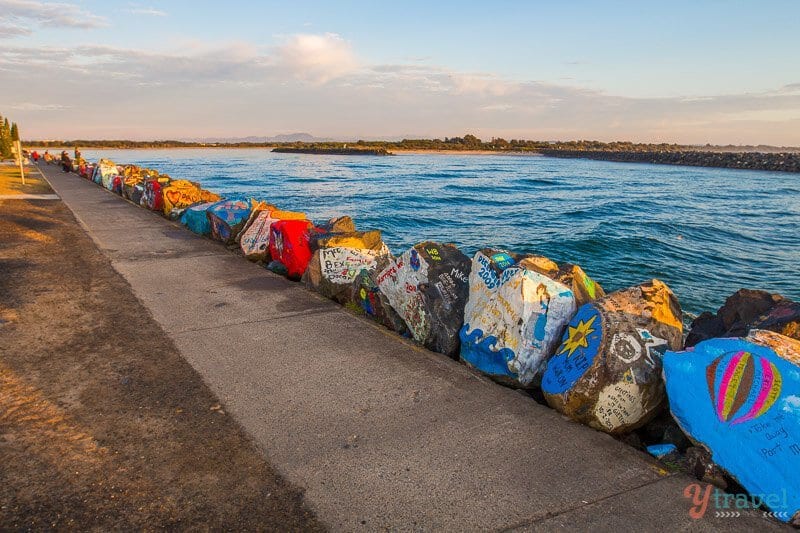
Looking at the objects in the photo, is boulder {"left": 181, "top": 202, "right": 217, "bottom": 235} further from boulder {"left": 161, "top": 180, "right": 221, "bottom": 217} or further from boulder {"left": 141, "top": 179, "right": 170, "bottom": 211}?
boulder {"left": 141, "top": 179, "right": 170, "bottom": 211}

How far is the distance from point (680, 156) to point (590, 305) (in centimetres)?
8433

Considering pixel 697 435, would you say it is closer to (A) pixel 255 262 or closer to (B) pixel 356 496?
(B) pixel 356 496

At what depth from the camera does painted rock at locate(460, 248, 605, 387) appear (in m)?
3.78

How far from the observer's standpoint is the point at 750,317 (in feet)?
13.1

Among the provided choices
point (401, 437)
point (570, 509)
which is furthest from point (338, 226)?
point (570, 509)

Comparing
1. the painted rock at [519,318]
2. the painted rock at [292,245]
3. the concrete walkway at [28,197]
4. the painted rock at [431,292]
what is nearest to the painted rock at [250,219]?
the painted rock at [292,245]

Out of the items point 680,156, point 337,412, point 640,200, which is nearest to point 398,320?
point 337,412

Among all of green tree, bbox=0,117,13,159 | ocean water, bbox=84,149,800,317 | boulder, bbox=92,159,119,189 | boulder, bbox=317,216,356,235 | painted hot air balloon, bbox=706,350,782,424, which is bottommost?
ocean water, bbox=84,149,800,317

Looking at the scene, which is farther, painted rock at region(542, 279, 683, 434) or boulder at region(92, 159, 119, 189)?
boulder at region(92, 159, 119, 189)

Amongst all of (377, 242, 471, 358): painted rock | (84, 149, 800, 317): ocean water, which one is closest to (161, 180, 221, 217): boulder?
(84, 149, 800, 317): ocean water

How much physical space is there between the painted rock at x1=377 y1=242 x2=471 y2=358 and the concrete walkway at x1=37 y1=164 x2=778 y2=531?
0.74 ft

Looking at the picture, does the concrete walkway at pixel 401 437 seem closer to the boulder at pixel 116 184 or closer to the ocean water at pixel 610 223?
the ocean water at pixel 610 223

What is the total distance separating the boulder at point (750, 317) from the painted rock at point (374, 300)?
107 inches

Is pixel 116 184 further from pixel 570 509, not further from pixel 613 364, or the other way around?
pixel 570 509
